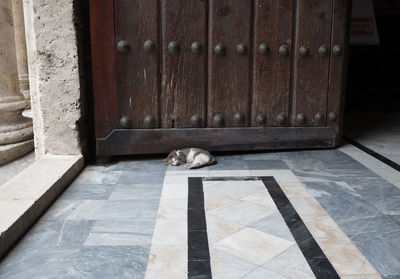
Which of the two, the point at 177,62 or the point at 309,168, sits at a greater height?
the point at 177,62

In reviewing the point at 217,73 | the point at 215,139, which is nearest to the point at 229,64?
the point at 217,73

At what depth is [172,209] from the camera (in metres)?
1.45

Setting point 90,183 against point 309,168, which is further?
point 309,168

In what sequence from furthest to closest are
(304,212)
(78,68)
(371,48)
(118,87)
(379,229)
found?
(371,48)
(118,87)
(78,68)
(304,212)
(379,229)

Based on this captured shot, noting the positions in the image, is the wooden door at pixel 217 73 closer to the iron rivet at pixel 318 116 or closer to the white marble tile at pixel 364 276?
the iron rivet at pixel 318 116

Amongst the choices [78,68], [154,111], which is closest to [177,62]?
[154,111]

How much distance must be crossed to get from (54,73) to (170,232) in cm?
104

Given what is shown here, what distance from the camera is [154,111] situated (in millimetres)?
2082

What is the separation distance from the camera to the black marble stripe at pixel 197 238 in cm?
104

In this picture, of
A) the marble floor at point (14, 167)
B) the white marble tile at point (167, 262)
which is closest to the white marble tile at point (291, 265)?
the white marble tile at point (167, 262)

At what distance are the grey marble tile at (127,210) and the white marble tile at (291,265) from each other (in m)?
0.47

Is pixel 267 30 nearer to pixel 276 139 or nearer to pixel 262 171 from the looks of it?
pixel 276 139

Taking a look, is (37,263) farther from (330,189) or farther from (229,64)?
(229,64)

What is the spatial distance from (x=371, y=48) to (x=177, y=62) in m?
3.08
